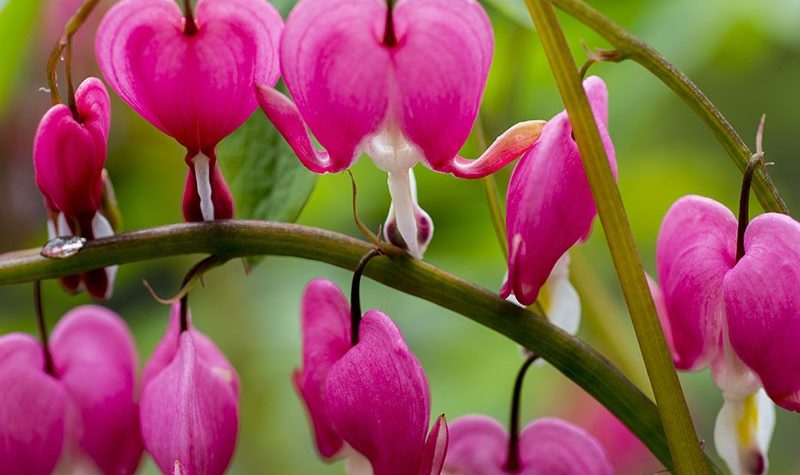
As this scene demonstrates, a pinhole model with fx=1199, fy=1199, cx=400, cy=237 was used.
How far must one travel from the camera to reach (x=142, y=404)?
0.77 meters

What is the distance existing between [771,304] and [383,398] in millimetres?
229

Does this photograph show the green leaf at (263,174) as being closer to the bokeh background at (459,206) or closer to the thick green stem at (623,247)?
the thick green stem at (623,247)

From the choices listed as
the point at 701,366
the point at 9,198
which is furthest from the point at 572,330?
the point at 9,198

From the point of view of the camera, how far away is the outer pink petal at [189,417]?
727 mm

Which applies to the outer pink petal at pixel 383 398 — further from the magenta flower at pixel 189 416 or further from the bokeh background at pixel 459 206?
the bokeh background at pixel 459 206

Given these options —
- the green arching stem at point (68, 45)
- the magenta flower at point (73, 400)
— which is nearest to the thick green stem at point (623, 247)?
the green arching stem at point (68, 45)

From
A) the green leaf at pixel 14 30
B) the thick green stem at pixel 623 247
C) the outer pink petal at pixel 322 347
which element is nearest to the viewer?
the thick green stem at pixel 623 247

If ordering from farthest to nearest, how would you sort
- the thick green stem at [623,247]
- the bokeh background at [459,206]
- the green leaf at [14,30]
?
the bokeh background at [459,206] < the green leaf at [14,30] < the thick green stem at [623,247]

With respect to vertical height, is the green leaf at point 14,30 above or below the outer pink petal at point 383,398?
above

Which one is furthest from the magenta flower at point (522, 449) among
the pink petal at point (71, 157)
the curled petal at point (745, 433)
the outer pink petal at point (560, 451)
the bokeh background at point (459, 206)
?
the bokeh background at point (459, 206)

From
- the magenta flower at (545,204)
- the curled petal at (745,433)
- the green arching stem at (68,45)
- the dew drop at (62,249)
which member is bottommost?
the curled petal at (745,433)

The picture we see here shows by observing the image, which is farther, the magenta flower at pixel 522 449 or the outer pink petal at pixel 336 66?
the magenta flower at pixel 522 449

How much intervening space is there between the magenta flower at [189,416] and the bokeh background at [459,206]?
692 millimetres

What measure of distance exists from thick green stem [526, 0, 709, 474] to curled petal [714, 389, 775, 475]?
3.7 inches
